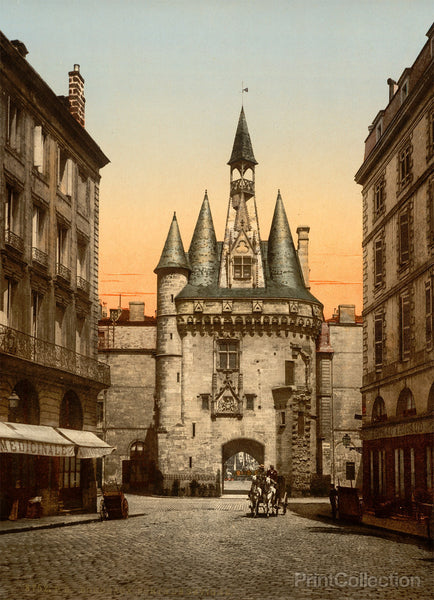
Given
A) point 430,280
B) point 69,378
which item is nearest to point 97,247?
point 69,378

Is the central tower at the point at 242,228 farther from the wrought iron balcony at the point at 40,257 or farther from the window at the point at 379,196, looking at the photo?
the wrought iron balcony at the point at 40,257

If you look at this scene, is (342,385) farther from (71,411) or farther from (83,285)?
(71,411)

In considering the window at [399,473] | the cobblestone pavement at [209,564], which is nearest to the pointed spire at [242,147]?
the window at [399,473]

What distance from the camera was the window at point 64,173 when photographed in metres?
31.0

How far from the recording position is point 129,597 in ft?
35.6

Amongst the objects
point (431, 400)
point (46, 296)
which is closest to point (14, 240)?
point (46, 296)

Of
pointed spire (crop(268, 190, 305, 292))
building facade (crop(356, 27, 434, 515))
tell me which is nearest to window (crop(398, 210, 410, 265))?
building facade (crop(356, 27, 434, 515))

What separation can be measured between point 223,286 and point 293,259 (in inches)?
184

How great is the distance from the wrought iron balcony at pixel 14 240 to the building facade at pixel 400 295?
11.8 metres

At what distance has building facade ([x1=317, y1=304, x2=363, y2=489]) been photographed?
195ft

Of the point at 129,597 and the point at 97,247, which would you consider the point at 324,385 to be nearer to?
the point at 97,247

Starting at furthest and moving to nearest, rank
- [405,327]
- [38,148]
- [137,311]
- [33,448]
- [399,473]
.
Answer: [137,311], [399,473], [405,327], [38,148], [33,448]

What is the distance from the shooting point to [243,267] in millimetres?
56281

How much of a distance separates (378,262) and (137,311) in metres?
34.2
